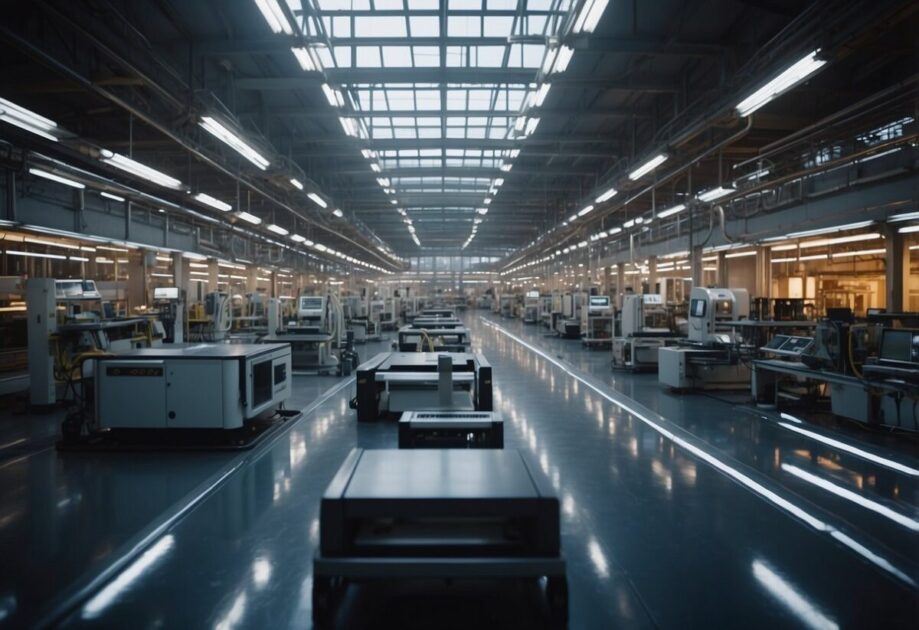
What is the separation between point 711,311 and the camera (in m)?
9.34

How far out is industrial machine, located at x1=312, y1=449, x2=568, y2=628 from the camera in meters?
2.13

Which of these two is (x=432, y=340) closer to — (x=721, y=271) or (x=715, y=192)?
(x=715, y=192)

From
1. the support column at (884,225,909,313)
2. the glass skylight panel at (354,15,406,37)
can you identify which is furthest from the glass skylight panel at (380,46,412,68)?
the support column at (884,225,909,313)

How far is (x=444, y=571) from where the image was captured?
213 centimetres

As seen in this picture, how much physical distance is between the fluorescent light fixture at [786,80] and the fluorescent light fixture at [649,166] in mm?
2337

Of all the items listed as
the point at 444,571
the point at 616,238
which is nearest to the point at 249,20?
the point at 444,571

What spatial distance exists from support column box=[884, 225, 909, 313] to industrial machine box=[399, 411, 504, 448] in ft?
31.6

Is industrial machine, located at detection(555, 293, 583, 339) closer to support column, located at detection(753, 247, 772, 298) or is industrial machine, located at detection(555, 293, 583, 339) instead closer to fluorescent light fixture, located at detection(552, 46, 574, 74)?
support column, located at detection(753, 247, 772, 298)

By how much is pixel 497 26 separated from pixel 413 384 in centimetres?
511

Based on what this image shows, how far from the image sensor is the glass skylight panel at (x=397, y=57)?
8109 mm

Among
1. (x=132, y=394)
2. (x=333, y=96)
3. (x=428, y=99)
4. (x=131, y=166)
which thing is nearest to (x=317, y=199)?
(x=428, y=99)

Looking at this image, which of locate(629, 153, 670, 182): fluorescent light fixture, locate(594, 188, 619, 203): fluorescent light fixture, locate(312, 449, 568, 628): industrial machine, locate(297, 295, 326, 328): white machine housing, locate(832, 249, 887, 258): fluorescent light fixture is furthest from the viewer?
locate(297, 295, 326, 328): white machine housing

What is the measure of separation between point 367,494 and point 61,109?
33.0 feet

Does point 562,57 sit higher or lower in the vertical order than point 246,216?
higher
